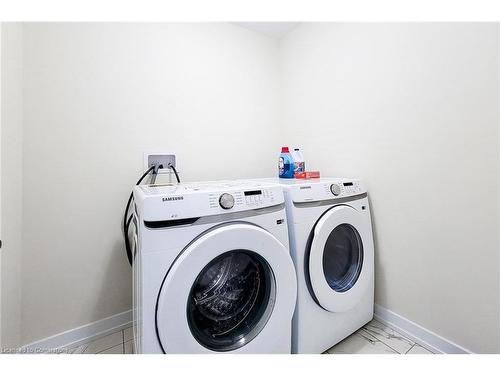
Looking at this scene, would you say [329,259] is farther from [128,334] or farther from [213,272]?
[128,334]

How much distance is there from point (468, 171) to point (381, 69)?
0.68m

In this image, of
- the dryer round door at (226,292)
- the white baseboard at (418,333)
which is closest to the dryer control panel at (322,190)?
the dryer round door at (226,292)

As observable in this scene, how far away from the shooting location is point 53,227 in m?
1.18

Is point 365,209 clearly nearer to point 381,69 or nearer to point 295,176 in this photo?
point 295,176

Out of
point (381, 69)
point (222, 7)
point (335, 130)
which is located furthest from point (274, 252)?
point (222, 7)

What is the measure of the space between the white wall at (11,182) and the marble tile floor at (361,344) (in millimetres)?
342

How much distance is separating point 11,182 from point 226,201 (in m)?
0.94

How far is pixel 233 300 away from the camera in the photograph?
0.96 m

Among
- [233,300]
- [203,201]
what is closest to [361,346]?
[233,300]

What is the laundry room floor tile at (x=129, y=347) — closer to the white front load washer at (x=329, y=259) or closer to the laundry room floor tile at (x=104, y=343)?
the laundry room floor tile at (x=104, y=343)

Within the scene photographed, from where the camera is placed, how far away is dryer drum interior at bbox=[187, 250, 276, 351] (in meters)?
0.88

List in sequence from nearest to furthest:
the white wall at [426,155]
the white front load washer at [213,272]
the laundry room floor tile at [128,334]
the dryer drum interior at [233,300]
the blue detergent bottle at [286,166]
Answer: the white front load washer at [213,272] → the dryer drum interior at [233,300] → the white wall at [426,155] → the laundry room floor tile at [128,334] → the blue detergent bottle at [286,166]

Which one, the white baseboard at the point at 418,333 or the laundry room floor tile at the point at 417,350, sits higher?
the white baseboard at the point at 418,333

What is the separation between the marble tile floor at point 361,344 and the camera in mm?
1162
